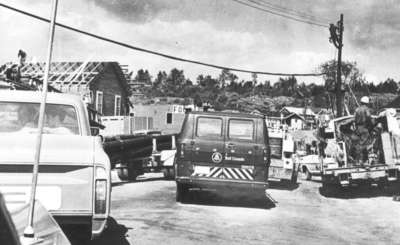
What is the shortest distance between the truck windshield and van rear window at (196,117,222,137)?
5.07m

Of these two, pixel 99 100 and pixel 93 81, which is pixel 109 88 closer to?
pixel 99 100

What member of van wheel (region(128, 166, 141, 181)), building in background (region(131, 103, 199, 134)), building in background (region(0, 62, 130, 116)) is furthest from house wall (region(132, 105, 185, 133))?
van wheel (region(128, 166, 141, 181))

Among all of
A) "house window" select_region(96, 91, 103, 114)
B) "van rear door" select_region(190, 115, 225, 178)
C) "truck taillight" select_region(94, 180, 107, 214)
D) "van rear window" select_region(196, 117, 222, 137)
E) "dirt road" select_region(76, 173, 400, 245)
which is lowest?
"dirt road" select_region(76, 173, 400, 245)

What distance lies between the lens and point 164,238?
282 inches

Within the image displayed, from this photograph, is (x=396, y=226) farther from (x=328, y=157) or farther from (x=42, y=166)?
(x=42, y=166)

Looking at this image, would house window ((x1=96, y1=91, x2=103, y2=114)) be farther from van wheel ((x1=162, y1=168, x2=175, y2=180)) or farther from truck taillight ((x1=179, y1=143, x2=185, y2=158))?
truck taillight ((x1=179, y1=143, x2=185, y2=158))

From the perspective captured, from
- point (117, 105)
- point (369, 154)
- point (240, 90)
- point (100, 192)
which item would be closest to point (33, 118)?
point (100, 192)

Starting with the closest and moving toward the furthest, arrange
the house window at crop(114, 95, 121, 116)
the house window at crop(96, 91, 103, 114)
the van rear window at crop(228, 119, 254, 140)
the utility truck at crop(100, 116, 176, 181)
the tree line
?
1. the van rear window at crop(228, 119, 254, 140)
2. the utility truck at crop(100, 116, 176, 181)
3. the house window at crop(96, 91, 103, 114)
4. the house window at crop(114, 95, 121, 116)
5. the tree line

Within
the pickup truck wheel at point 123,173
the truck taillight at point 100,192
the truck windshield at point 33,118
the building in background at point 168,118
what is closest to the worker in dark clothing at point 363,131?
the pickup truck wheel at point 123,173

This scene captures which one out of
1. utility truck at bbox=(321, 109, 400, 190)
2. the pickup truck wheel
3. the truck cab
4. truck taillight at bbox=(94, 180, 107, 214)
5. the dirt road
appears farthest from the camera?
the pickup truck wheel

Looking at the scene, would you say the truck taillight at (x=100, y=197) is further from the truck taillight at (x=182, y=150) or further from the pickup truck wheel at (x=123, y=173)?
the pickup truck wheel at (x=123, y=173)

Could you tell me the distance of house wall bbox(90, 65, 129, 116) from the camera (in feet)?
112

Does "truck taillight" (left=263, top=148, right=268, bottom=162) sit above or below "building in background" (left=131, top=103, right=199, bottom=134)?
below

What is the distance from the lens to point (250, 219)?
30.2 ft
